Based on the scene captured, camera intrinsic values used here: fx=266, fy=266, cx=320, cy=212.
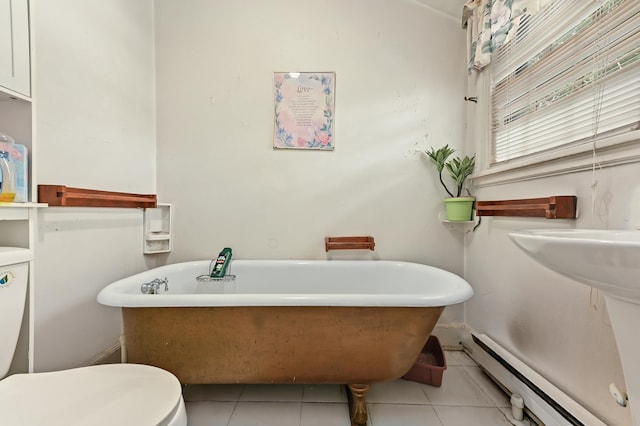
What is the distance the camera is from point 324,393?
4.11ft

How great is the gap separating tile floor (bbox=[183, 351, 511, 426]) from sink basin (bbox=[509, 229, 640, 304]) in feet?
2.97

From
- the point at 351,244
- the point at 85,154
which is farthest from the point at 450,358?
the point at 85,154

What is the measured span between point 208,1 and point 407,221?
6.44 ft

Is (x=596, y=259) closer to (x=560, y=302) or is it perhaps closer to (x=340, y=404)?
(x=560, y=302)

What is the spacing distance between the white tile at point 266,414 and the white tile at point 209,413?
0.03 m

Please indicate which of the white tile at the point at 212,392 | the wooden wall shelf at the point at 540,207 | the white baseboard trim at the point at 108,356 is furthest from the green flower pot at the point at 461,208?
the white baseboard trim at the point at 108,356

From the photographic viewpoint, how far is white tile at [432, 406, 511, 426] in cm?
110

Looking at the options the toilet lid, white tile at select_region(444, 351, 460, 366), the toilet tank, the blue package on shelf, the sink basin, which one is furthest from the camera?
white tile at select_region(444, 351, 460, 366)

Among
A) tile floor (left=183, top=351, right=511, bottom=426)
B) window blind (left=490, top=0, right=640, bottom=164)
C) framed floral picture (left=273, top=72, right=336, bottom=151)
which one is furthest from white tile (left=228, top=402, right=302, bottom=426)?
window blind (left=490, top=0, right=640, bottom=164)

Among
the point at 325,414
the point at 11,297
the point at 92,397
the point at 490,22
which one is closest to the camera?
the point at 92,397

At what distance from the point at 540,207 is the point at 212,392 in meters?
1.64

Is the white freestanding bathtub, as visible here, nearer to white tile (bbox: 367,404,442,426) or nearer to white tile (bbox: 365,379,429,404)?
white tile (bbox: 367,404,442,426)

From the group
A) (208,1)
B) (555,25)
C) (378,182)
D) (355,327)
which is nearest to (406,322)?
(355,327)

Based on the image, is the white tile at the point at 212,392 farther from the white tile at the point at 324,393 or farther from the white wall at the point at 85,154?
the white wall at the point at 85,154
